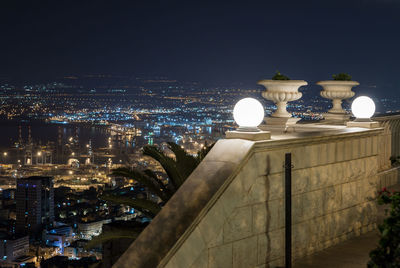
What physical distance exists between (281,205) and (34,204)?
4239 centimetres

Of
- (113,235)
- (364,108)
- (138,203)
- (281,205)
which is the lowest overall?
(113,235)

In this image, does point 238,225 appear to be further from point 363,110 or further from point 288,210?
point 363,110

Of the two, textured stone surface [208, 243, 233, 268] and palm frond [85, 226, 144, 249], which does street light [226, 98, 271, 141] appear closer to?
textured stone surface [208, 243, 233, 268]

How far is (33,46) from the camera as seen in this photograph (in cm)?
13575

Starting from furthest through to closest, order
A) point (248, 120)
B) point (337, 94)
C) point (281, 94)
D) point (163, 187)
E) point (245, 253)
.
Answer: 1. point (337, 94)
2. point (281, 94)
3. point (163, 187)
4. point (248, 120)
5. point (245, 253)

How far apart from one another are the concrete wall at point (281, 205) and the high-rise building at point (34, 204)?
40990mm

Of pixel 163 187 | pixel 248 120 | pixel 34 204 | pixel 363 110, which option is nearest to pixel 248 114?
pixel 248 120

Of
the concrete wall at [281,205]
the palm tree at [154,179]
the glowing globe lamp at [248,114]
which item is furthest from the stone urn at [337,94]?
the glowing globe lamp at [248,114]

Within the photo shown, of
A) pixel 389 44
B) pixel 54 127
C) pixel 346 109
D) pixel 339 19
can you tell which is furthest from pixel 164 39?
pixel 346 109

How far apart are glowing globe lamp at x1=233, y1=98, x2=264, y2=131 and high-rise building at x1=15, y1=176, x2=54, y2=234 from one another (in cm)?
4176

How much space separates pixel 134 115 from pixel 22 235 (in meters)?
31.8

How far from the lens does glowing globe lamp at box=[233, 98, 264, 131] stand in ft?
14.2

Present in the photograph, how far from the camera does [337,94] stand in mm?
8945

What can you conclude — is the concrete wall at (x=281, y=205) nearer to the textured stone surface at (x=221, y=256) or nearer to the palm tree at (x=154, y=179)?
the textured stone surface at (x=221, y=256)
